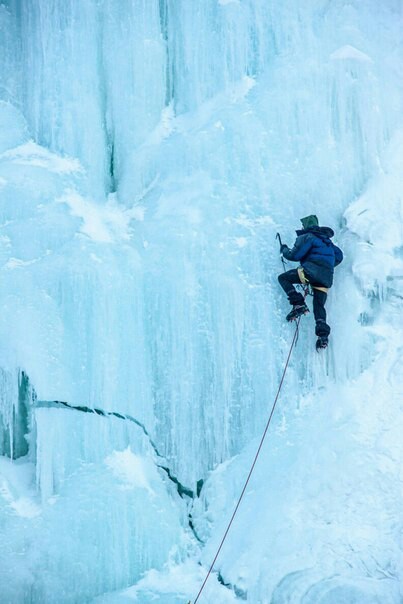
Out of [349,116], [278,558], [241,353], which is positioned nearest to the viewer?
[278,558]

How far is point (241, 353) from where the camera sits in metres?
6.63

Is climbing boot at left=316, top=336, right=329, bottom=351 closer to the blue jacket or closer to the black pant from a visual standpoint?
the black pant

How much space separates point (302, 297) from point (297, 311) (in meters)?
0.13

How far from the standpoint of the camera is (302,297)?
21.0 feet

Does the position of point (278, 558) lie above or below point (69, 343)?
below

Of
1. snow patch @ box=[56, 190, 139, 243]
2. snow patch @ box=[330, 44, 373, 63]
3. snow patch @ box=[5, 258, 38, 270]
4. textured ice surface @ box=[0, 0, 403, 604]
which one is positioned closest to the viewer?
textured ice surface @ box=[0, 0, 403, 604]

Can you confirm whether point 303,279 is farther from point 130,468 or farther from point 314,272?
point 130,468

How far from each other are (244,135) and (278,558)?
3245mm

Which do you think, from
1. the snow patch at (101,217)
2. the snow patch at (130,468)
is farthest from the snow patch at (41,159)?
the snow patch at (130,468)

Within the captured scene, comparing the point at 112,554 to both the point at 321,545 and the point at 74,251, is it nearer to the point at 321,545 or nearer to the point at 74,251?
the point at 321,545

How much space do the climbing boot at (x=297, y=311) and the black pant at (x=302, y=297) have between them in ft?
0.10

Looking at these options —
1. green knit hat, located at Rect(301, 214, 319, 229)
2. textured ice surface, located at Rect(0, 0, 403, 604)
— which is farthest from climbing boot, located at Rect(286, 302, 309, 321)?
green knit hat, located at Rect(301, 214, 319, 229)

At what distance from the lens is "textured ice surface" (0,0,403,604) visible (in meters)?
6.23

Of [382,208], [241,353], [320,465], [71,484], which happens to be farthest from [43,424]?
[382,208]
